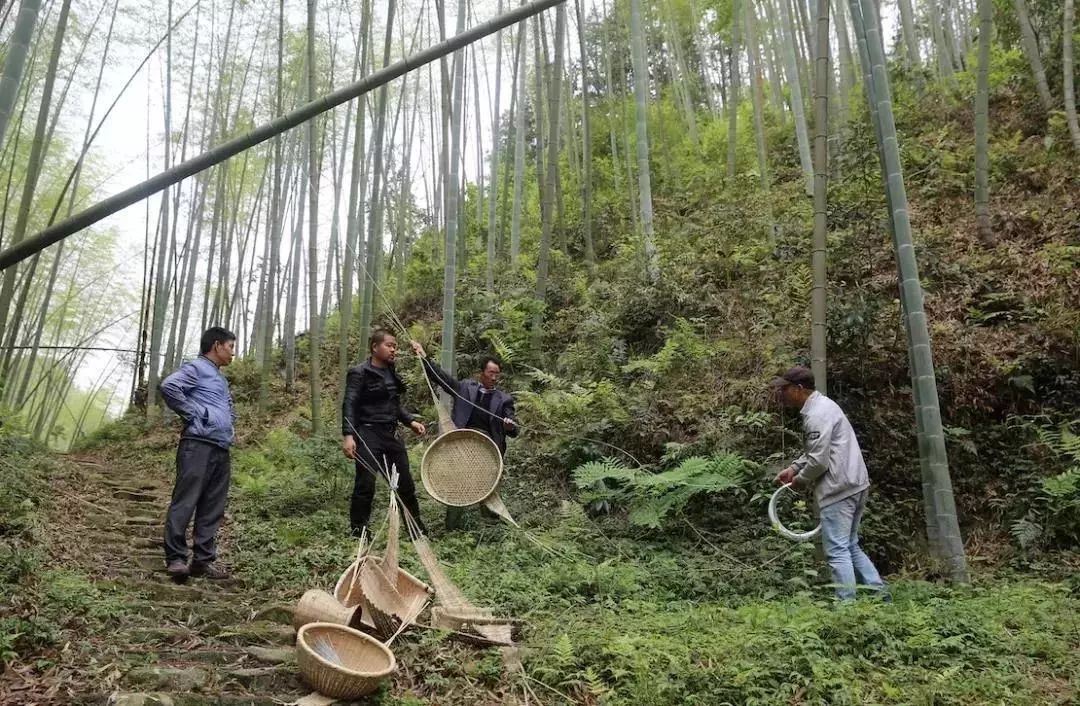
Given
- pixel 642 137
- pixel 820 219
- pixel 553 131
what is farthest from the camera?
pixel 642 137

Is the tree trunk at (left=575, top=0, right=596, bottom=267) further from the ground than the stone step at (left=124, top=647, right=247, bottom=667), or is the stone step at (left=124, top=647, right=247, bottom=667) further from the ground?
the tree trunk at (left=575, top=0, right=596, bottom=267)

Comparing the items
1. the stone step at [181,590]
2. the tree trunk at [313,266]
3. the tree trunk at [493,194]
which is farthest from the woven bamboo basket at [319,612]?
the tree trunk at [493,194]

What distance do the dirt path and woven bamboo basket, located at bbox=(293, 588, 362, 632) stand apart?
17 cm

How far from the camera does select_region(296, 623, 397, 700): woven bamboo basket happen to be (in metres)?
2.34

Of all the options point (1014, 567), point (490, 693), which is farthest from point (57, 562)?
point (1014, 567)

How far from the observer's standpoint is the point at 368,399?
4.41 m

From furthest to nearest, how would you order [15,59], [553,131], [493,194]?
[493,194] < [553,131] < [15,59]

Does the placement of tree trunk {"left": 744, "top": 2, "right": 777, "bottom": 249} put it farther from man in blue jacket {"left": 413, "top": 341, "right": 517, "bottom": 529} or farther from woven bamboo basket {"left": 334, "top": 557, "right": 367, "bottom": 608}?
woven bamboo basket {"left": 334, "top": 557, "right": 367, "bottom": 608}

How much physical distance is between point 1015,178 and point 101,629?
7.82m

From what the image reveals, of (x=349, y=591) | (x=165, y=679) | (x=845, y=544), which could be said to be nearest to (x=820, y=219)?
(x=845, y=544)

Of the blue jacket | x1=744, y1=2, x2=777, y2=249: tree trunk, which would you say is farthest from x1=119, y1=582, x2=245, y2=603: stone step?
x1=744, y1=2, x2=777, y2=249: tree trunk

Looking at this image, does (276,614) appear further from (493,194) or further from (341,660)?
(493,194)

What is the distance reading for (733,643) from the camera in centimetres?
267

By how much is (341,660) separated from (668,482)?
2225mm
